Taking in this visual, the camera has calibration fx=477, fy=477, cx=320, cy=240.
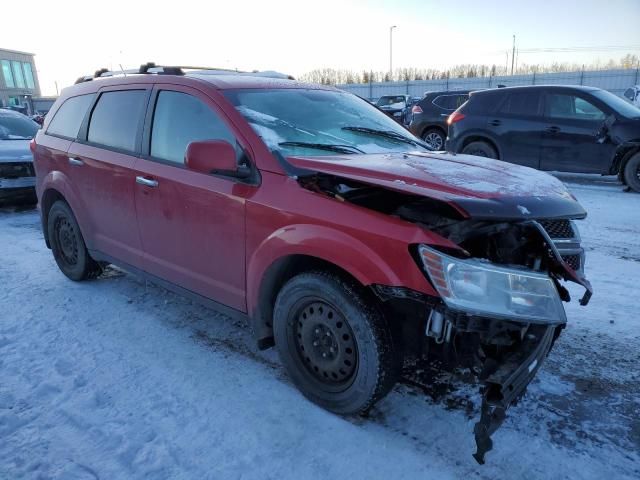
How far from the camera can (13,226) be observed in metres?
6.71

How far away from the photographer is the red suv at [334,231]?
2.08 metres

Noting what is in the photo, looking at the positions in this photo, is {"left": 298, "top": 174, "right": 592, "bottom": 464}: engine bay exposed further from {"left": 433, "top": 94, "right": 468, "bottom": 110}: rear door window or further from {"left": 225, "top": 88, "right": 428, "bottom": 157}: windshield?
{"left": 433, "top": 94, "right": 468, "bottom": 110}: rear door window

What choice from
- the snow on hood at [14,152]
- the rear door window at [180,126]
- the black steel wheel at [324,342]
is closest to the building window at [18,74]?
the snow on hood at [14,152]

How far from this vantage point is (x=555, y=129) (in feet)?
27.7

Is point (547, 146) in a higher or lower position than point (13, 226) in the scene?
higher

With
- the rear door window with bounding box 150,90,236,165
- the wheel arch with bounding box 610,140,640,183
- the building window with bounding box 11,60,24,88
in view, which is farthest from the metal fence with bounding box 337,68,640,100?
the building window with bounding box 11,60,24,88

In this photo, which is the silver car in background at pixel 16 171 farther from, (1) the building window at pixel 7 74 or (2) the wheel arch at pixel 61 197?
(1) the building window at pixel 7 74

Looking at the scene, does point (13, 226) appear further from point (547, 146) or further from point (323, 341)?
point (547, 146)

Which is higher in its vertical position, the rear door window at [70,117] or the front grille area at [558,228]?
the rear door window at [70,117]

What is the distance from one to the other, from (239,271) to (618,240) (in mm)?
4628

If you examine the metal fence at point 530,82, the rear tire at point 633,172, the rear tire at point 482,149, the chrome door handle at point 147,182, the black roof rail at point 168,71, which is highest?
the metal fence at point 530,82

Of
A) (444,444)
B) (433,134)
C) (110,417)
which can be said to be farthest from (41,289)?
(433,134)

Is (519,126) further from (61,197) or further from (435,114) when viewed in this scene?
(61,197)

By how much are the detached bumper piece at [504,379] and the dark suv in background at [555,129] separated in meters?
7.14
